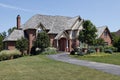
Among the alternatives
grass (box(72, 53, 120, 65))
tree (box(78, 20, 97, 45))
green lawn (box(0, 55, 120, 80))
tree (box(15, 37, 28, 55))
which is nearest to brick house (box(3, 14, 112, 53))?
tree (box(15, 37, 28, 55))

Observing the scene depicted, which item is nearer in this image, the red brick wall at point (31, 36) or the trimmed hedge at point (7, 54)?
the trimmed hedge at point (7, 54)

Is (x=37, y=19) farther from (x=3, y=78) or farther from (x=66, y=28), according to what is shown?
(x=3, y=78)

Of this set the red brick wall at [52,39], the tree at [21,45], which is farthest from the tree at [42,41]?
the red brick wall at [52,39]

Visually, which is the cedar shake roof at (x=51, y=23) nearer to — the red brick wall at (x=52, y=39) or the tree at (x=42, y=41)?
the red brick wall at (x=52, y=39)

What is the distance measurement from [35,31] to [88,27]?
52.4 ft

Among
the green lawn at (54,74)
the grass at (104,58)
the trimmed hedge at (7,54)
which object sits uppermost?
the trimmed hedge at (7,54)

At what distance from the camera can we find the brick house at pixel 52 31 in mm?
56562

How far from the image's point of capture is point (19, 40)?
2063 inches

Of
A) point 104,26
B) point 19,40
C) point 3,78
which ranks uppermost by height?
point 104,26

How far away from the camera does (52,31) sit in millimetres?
57844

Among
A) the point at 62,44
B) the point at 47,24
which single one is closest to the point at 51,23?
the point at 47,24

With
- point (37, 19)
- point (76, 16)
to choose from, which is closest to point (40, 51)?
point (37, 19)

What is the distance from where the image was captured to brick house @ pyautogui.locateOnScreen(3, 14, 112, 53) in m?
56.6

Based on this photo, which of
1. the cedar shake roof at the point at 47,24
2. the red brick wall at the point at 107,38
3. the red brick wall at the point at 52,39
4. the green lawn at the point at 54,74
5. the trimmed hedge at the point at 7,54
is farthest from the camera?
the red brick wall at the point at 107,38
